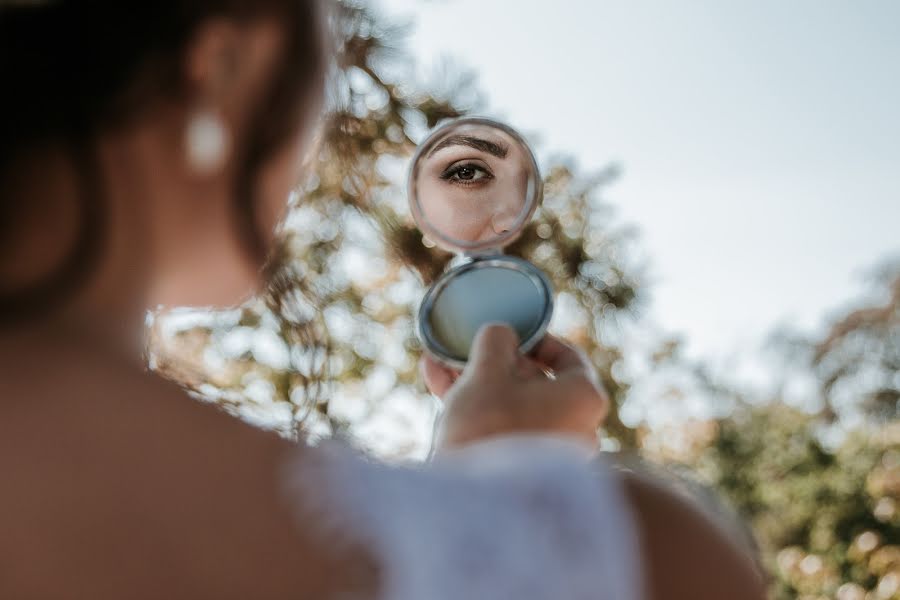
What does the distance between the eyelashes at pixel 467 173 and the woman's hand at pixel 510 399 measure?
63 cm

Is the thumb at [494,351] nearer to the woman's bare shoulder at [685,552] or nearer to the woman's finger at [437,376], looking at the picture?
the woman's bare shoulder at [685,552]

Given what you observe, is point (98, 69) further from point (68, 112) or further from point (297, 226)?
point (297, 226)

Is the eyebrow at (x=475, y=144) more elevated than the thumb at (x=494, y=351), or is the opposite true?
the eyebrow at (x=475, y=144)

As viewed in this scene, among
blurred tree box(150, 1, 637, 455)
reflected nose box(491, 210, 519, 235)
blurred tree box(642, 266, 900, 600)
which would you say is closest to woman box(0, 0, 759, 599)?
reflected nose box(491, 210, 519, 235)

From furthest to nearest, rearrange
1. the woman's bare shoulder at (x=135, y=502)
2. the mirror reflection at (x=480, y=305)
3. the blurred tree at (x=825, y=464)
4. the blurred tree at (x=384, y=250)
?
1. the blurred tree at (x=825, y=464)
2. the blurred tree at (x=384, y=250)
3. the mirror reflection at (x=480, y=305)
4. the woman's bare shoulder at (x=135, y=502)

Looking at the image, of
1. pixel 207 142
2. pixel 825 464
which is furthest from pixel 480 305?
pixel 825 464

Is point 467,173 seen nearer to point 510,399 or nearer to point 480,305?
point 480,305

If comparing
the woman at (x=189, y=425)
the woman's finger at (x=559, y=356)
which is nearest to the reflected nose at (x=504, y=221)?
the woman's finger at (x=559, y=356)

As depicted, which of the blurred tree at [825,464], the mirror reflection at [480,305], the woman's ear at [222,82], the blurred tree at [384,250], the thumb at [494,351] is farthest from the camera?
the blurred tree at [825,464]

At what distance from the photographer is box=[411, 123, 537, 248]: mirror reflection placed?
1.38 meters

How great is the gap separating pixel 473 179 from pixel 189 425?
35.4 inches

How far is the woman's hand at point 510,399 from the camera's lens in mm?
712

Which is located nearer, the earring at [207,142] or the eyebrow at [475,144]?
the earring at [207,142]

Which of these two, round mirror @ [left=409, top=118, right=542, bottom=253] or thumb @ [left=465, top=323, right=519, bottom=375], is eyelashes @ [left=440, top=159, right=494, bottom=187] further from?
thumb @ [left=465, top=323, right=519, bottom=375]
